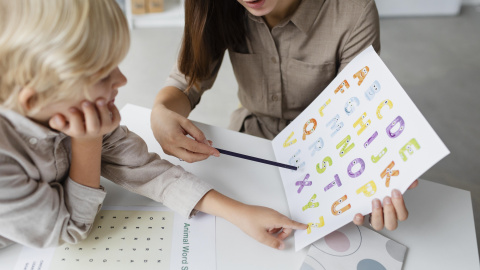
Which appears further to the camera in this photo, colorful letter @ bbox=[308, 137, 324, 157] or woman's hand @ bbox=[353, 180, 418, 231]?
colorful letter @ bbox=[308, 137, 324, 157]

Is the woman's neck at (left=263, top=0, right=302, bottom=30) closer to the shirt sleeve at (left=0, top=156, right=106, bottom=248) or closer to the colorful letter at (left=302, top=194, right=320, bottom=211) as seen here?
the colorful letter at (left=302, top=194, right=320, bottom=211)

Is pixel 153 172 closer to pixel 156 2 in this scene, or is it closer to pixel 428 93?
pixel 428 93

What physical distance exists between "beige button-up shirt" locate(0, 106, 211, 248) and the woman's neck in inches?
20.4

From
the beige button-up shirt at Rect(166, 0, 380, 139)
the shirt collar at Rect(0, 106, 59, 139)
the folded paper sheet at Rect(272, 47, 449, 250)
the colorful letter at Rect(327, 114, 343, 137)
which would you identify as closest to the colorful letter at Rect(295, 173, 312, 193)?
the folded paper sheet at Rect(272, 47, 449, 250)

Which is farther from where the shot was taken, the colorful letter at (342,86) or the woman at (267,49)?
the woman at (267,49)

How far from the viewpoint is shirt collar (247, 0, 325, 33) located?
111 centimetres

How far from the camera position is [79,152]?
0.79m

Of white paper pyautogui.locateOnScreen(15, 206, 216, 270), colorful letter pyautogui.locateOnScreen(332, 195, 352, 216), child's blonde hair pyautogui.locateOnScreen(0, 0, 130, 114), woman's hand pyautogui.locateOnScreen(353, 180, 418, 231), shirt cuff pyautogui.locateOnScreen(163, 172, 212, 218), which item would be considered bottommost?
white paper pyautogui.locateOnScreen(15, 206, 216, 270)

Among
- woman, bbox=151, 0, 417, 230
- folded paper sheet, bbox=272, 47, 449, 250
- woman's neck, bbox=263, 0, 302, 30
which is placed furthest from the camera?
woman's neck, bbox=263, 0, 302, 30

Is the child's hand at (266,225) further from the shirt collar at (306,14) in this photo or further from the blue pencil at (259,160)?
the shirt collar at (306,14)

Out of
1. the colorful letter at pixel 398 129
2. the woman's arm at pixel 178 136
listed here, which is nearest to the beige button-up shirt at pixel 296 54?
the woman's arm at pixel 178 136

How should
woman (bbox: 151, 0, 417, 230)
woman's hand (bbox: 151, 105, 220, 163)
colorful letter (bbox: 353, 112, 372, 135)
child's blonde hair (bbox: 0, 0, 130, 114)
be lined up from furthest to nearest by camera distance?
woman (bbox: 151, 0, 417, 230), woman's hand (bbox: 151, 105, 220, 163), colorful letter (bbox: 353, 112, 372, 135), child's blonde hair (bbox: 0, 0, 130, 114)

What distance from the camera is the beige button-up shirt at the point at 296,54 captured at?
1.11 metres

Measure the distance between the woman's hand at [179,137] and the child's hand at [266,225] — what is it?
0.16 meters
